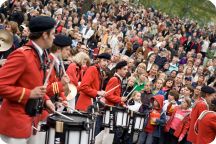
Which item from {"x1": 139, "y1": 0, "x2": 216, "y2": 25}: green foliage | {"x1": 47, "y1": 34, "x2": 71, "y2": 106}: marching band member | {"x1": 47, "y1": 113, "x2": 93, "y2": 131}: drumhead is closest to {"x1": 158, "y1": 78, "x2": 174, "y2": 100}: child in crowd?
{"x1": 47, "y1": 34, "x2": 71, "y2": 106}: marching band member

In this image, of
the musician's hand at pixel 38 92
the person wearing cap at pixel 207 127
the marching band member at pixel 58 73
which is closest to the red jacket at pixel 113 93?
the person wearing cap at pixel 207 127

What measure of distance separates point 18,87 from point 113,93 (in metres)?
3.98

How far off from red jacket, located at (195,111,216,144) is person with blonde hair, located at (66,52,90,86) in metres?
2.37

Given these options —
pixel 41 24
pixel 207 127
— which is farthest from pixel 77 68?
pixel 41 24

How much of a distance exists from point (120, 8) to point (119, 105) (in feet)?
56.1

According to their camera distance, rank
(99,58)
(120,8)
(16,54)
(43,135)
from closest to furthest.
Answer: (16,54)
(43,135)
(99,58)
(120,8)

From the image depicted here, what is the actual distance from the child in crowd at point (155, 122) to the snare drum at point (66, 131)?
4523 millimetres

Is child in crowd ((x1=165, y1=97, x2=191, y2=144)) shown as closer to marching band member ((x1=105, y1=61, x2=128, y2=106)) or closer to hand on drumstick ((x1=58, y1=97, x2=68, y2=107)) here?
marching band member ((x1=105, y1=61, x2=128, y2=106))

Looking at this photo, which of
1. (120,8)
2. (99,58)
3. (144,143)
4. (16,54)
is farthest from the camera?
(120,8)

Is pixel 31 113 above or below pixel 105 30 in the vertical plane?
above

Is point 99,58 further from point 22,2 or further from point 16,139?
point 22,2

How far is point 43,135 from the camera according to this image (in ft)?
15.0

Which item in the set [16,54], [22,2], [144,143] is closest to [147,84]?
[144,143]

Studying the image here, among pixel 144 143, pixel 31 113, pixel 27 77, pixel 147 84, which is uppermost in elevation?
pixel 27 77
